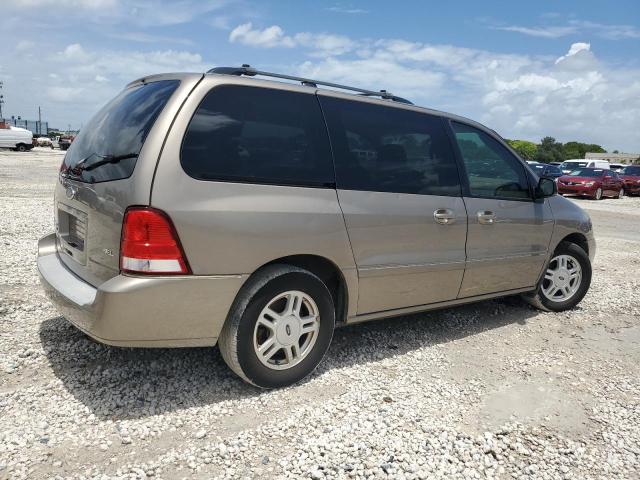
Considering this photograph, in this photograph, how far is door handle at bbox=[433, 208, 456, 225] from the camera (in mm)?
3854

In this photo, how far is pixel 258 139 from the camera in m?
3.05

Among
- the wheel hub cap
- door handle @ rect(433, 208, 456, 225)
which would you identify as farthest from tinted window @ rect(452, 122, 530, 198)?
the wheel hub cap

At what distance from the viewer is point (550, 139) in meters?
83.6

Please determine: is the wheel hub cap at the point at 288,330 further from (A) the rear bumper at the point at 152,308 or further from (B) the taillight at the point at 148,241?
(B) the taillight at the point at 148,241

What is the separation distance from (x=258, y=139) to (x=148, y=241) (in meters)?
0.88

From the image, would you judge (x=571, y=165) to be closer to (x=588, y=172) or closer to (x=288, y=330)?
(x=588, y=172)

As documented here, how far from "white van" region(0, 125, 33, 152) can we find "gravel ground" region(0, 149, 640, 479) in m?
41.5

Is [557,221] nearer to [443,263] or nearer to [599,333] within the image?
[599,333]

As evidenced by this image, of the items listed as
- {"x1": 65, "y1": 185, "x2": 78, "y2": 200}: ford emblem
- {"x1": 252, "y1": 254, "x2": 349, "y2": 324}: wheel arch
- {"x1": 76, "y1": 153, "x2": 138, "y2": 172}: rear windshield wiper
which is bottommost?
{"x1": 252, "y1": 254, "x2": 349, "y2": 324}: wheel arch

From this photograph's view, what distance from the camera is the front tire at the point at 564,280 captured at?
5172 millimetres

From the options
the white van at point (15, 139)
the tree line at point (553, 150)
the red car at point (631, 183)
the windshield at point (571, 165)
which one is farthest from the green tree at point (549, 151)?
the white van at point (15, 139)

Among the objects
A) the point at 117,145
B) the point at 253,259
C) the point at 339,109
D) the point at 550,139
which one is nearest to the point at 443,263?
the point at 339,109

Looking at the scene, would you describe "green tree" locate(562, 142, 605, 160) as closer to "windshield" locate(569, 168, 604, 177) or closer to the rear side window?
"windshield" locate(569, 168, 604, 177)

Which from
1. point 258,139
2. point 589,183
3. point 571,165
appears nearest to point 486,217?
point 258,139
